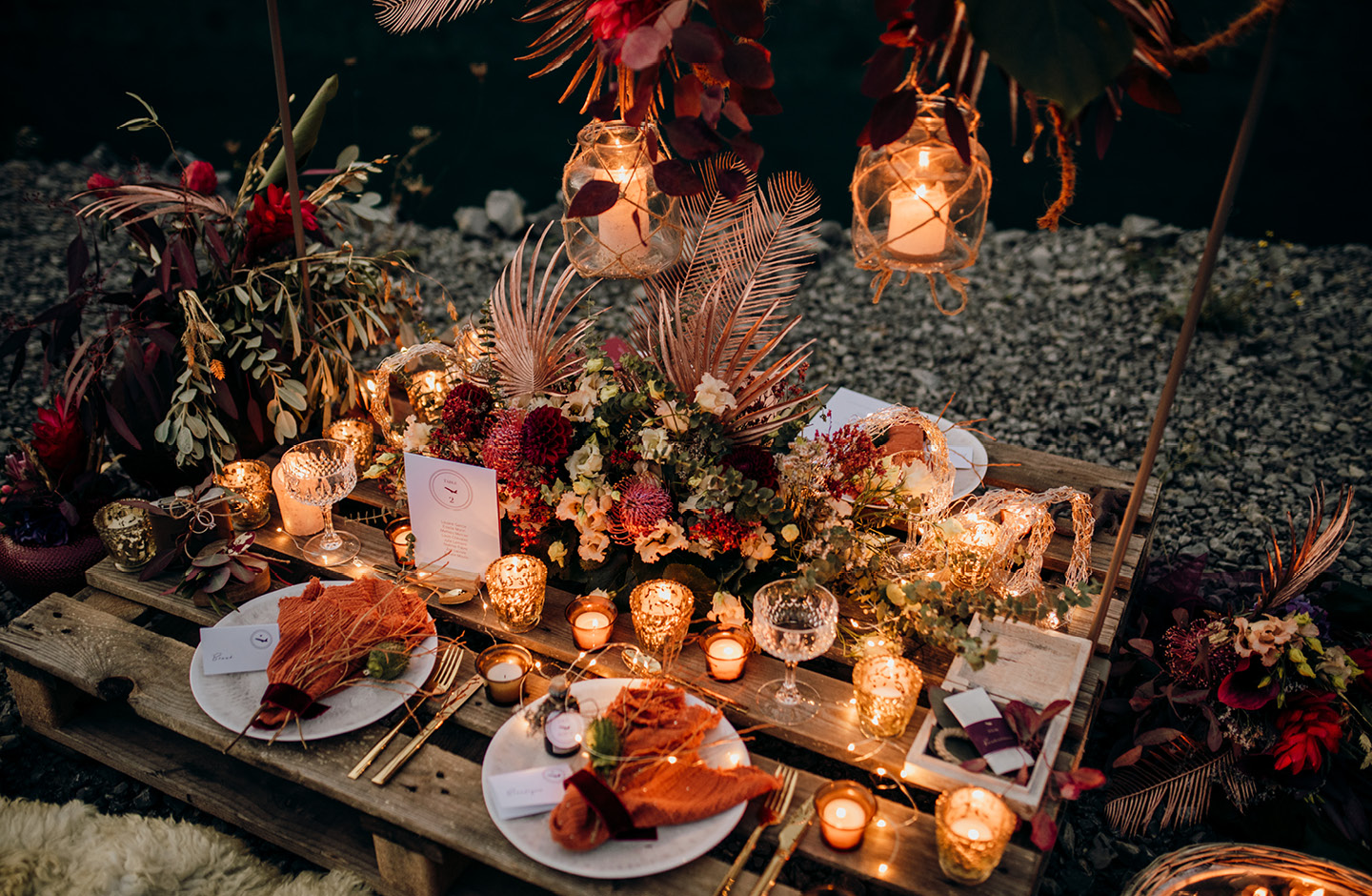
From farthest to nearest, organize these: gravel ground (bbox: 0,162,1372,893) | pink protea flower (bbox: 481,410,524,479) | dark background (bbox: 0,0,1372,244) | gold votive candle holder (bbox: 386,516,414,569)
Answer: dark background (bbox: 0,0,1372,244)
gravel ground (bbox: 0,162,1372,893)
gold votive candle holder (bbox: 386,516,414,569)
pink protea flower (bbox: 481,410,524,479)

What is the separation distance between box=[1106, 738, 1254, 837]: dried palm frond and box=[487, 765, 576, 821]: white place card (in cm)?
131

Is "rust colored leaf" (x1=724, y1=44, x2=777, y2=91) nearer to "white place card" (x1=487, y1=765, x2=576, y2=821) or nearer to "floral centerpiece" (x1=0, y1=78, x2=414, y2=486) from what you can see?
"white place card" (x1=487, y1=765, x2=576, y2=821)

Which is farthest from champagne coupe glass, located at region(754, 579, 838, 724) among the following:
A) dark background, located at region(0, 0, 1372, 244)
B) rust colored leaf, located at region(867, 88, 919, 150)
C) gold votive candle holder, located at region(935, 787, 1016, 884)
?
dark background, located at region(0, 0, 1372, 244)

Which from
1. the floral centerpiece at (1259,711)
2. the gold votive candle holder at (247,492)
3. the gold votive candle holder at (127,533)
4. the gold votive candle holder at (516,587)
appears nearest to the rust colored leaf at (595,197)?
Answer: the gold votive candle holder at (516,587)

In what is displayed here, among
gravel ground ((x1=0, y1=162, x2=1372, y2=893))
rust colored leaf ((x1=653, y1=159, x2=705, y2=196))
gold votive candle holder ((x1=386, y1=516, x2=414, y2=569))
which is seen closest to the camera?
rust colored leaf ((x1=653, y1=159, x2=705, y2=196))

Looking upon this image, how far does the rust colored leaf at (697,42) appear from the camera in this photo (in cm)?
126

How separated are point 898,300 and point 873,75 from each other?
3539mm

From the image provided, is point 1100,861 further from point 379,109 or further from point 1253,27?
point 379,109

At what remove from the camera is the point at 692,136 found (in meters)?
1.36

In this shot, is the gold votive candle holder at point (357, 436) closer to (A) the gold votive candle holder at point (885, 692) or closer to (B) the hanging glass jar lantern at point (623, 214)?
(B) the hanging glass jar lantern at point (623, 214)

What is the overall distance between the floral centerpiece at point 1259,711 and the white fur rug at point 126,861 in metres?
1.74

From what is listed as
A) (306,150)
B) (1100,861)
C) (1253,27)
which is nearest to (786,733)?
(1100,861)

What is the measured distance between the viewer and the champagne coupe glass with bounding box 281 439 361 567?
6.67 ft

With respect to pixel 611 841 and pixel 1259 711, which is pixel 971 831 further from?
pixel 1259 711
